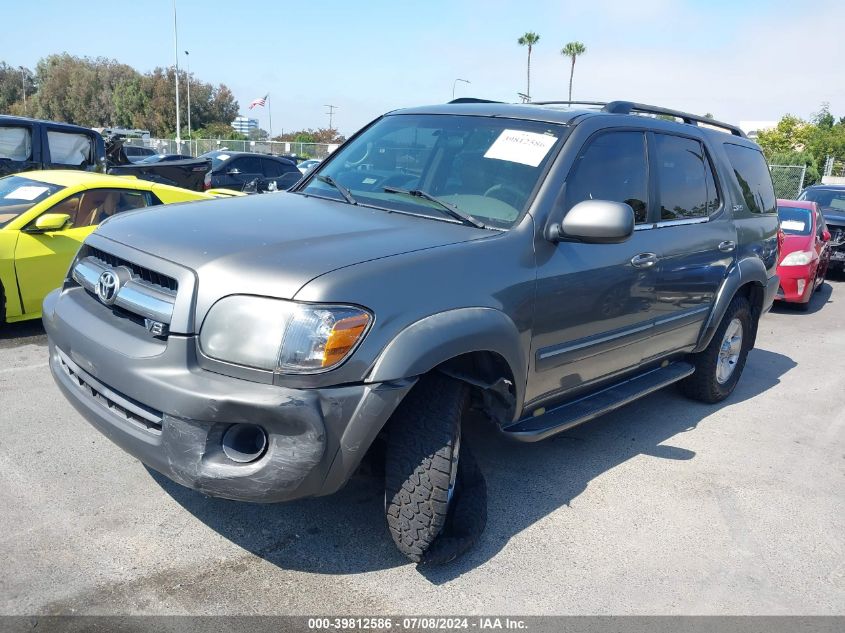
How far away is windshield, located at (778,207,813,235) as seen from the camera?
953cm

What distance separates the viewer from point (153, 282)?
285cm

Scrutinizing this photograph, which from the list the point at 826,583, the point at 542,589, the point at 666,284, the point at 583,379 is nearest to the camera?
the point at 542,589

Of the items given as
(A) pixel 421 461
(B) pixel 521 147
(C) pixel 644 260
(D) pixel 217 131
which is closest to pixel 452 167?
(B) pixel 521 147

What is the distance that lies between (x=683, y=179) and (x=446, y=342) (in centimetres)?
255

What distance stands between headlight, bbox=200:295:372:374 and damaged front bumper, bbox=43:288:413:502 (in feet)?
0.27

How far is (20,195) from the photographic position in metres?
6.29

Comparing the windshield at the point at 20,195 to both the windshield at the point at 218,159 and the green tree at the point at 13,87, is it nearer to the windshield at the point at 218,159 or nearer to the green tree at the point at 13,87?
the windshield at the point at 218,159

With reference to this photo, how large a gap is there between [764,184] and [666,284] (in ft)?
7.14

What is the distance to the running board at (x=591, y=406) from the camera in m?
3.42

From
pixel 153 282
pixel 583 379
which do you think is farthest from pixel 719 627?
pixel 153 282

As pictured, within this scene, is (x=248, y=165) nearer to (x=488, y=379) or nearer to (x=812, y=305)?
(x=812, y=305)

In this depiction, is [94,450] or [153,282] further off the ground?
[153,282]

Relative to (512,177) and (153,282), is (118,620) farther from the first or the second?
A: (512,177)

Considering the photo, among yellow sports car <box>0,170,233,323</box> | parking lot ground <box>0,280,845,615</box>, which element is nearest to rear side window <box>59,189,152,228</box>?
yellow sports car <box>0,170,233,323</box>
